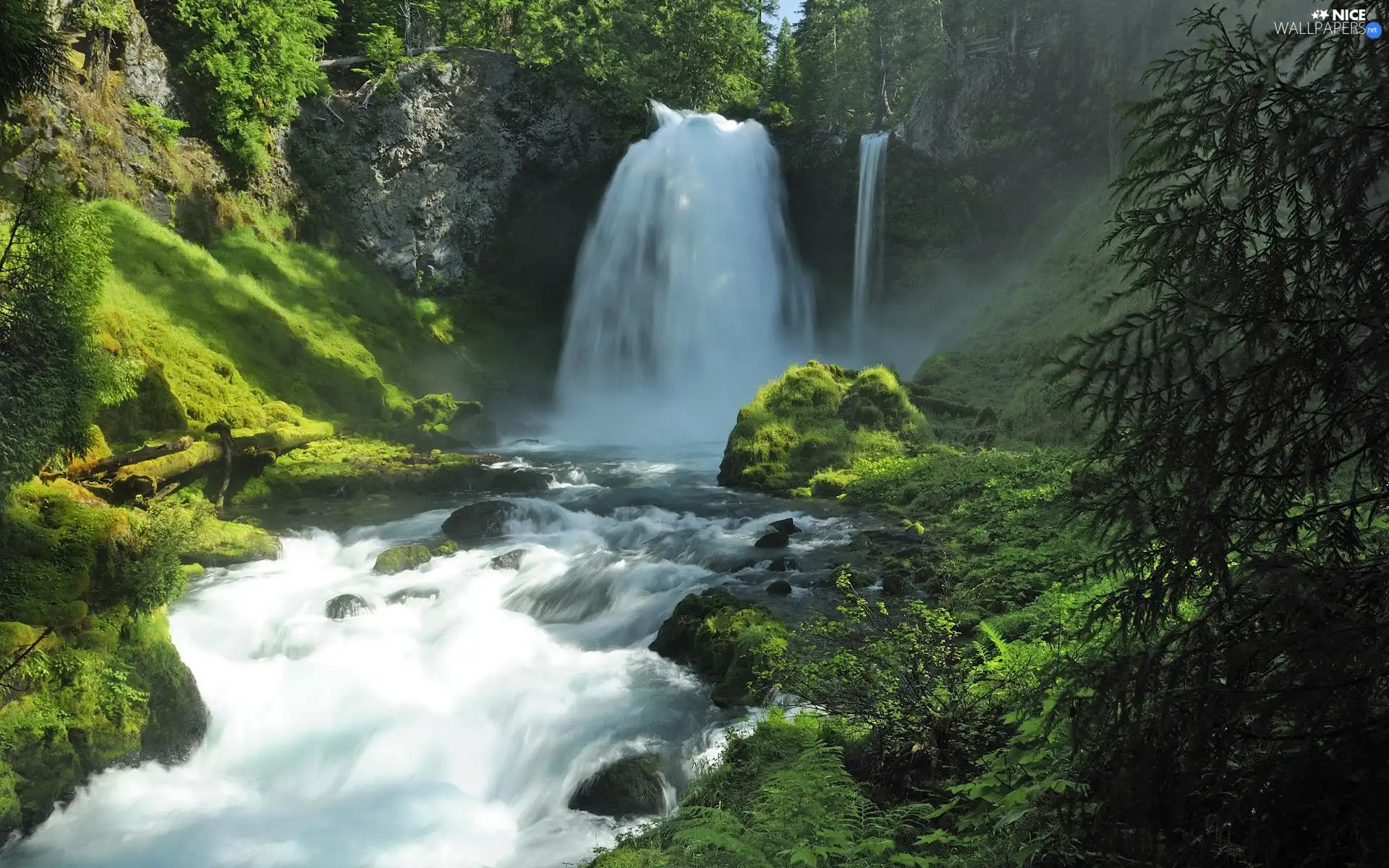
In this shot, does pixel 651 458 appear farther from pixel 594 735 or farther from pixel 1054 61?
pixel 1054 61

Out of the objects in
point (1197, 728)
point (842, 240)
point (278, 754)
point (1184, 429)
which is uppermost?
point (842, 240)

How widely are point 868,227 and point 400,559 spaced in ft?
75.1

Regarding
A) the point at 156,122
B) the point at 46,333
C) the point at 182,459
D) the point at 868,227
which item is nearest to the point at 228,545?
the point at 182,459

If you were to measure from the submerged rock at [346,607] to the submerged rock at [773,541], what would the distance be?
5.38 metres

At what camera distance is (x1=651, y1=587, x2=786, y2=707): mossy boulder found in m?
7.64

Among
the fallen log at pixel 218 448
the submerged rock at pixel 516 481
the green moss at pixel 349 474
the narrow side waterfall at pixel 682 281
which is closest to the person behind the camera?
the fallen log at pixel 218 448

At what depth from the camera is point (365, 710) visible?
8430 mm

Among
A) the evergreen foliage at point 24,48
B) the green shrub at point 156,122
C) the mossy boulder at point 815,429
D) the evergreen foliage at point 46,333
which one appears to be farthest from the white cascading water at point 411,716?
the green shrub at point 156,122

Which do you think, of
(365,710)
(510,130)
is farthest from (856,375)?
(510,130)

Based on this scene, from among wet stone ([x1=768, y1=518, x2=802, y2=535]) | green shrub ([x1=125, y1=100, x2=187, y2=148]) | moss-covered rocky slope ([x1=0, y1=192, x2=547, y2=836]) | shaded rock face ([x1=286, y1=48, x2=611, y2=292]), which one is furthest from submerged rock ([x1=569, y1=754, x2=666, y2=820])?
shaded rock face ([x1=286, y1=48, x2=611, y2=292])

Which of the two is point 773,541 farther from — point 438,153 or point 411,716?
point 438,153

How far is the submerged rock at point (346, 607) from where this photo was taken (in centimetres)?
1023

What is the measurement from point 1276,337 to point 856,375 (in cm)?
1596

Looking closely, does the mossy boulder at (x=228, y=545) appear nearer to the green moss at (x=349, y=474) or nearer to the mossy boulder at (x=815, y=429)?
the green moss at (x=349, y=474)
